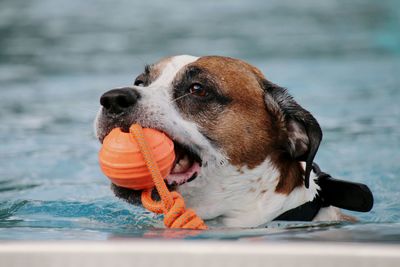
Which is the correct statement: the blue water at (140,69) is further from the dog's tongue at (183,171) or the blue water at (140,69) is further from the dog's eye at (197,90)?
the dog's eye at (197,90)

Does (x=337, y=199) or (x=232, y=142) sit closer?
(x=232, y=142)

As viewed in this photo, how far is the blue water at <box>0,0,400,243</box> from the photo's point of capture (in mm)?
4289

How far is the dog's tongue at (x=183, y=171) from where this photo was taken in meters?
3.71

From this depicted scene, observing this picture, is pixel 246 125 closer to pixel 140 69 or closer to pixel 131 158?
pixel 131 158

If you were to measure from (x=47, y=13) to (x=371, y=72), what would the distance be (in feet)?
21.1

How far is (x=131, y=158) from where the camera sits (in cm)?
344

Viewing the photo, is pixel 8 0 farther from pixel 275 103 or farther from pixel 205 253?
pixel 205 253

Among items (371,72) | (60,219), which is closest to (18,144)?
(60,219)

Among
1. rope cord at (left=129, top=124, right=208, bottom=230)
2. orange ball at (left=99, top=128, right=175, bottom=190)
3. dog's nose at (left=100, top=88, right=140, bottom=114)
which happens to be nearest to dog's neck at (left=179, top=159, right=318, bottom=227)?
rope cord at (left=129, top=124, right=208, bottom=230)

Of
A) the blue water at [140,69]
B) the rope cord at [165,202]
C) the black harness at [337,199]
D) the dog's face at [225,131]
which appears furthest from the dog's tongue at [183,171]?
the black harness at [337,199]

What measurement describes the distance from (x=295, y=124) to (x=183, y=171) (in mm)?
630

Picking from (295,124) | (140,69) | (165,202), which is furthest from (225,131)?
(140,69)

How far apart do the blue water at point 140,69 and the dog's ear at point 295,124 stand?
373 mm

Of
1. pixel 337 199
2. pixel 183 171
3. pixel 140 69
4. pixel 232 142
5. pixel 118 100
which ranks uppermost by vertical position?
pixel 140 69
